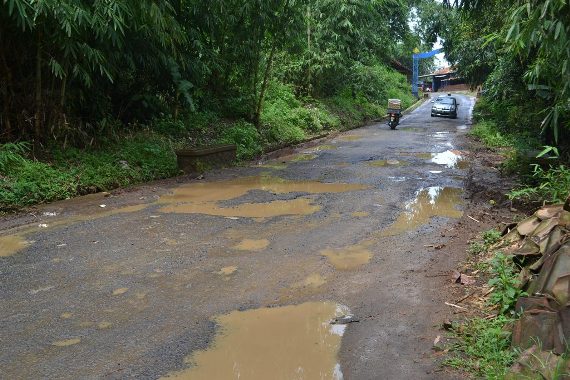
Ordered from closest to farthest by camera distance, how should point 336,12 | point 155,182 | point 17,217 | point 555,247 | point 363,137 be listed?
point 555,247, point 17,217, point 155,182, point 363,137, point 336,12

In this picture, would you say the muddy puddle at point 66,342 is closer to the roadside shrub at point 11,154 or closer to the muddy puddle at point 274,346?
the muddy puddle at point 274,346

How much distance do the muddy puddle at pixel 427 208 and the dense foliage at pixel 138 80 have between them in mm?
5442

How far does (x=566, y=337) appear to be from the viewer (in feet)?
10.5

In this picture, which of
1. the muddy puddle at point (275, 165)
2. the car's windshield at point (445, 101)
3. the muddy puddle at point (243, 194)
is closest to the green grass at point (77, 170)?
the muddy puddle at point (243, 194)

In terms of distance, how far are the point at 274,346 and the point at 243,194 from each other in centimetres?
551

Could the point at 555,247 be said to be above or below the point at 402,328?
above

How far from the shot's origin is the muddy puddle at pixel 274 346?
3.54 meters

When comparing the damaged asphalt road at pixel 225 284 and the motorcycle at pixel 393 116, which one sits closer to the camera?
the damaged asphalt road at pixel 225 284

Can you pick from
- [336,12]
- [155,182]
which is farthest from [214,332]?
[336,12]

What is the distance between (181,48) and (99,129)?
3378mm

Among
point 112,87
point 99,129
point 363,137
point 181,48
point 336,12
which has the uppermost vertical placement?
point 336,12

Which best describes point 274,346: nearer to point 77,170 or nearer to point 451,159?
point 77,170

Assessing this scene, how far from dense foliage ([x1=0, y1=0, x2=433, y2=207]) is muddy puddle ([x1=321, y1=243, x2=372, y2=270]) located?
17.1ft

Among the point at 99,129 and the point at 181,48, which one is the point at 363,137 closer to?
the point at 181,48
